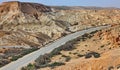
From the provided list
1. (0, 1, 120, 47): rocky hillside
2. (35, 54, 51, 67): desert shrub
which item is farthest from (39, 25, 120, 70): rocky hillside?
(0, 1, 120, 47): rocky hillside

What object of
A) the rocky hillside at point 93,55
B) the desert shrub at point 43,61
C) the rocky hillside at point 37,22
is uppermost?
the rocky hillside at point 93,55

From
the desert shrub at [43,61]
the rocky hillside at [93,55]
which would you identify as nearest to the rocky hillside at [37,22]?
the rocky hillside at [93,55]

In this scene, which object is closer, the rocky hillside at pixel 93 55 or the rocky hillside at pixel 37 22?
the rocky hillside at pixel 93 55

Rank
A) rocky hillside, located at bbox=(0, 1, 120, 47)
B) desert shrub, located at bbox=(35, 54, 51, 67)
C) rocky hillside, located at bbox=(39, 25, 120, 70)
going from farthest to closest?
rocky hillside, located at bbox=(0, 1, 120, 47)
desert shrub, located at bbox=(35, 54, 51, 67)
rocky hillside, located at bbox=(39, 25, 120, 70)

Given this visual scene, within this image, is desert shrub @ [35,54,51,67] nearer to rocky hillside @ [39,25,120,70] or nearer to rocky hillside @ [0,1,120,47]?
rocky hillside @ [39,25,120,70]

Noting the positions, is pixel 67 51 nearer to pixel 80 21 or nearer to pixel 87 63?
pixel 87 63

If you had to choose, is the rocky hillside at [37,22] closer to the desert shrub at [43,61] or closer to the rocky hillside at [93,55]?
the rocky hillside at [93,55]

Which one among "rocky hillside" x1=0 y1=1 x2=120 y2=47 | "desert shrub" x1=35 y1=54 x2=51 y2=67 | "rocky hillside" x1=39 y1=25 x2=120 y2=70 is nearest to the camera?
"rocky hillside" x1=39 y1=25 x2=120 y2=70

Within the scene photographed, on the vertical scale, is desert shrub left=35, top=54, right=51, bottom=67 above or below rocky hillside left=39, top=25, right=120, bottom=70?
below

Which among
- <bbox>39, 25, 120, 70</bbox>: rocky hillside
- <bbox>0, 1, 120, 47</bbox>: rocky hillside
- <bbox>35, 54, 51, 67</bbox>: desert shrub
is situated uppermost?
<bbox>39, 25, 120, 70</bbox>: rocky hillside

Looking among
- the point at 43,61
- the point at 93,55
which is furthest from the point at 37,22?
the point at 93,55
